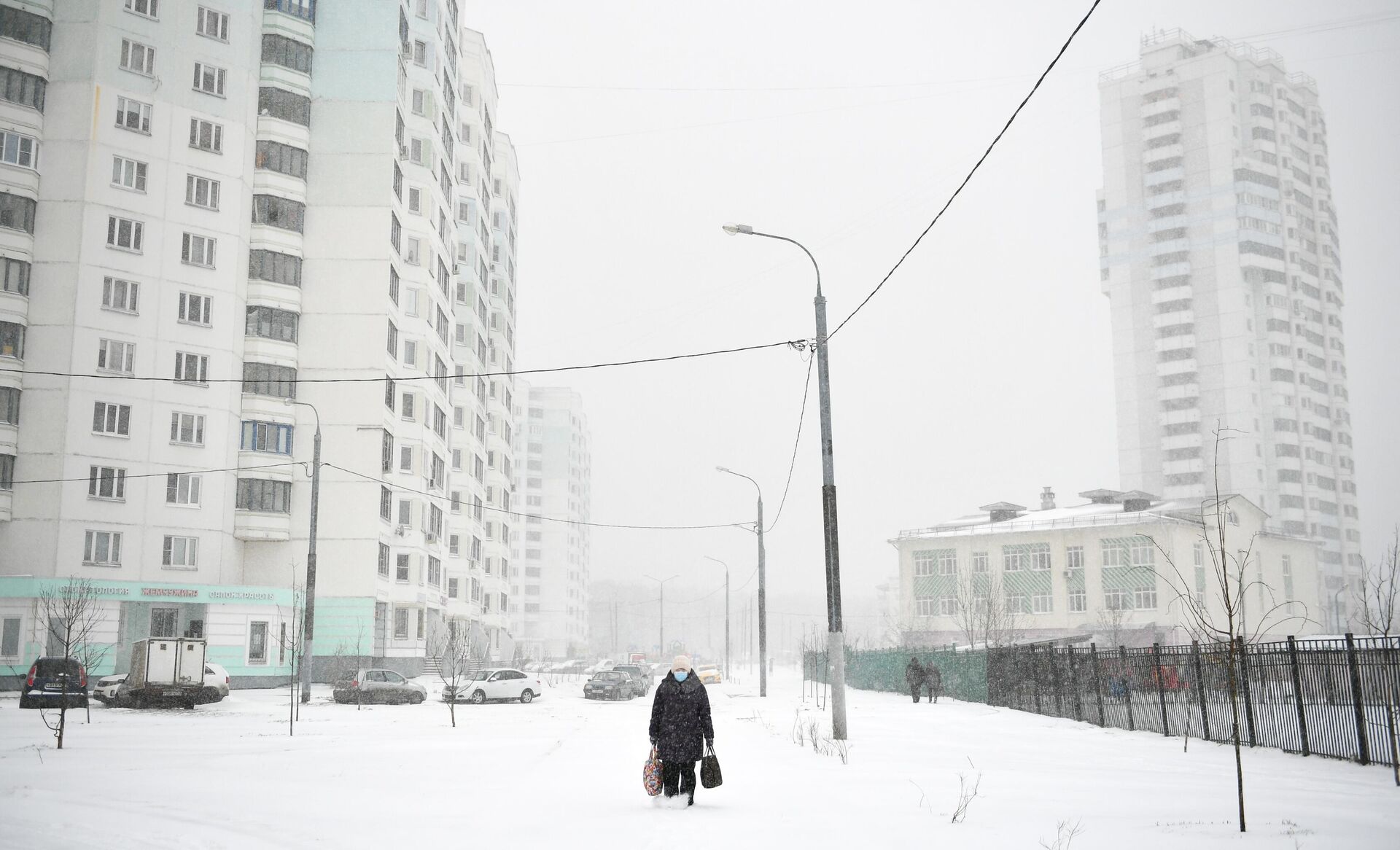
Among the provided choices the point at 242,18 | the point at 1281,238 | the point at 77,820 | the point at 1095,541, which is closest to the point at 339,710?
the point at 77,820

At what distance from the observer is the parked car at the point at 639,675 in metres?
51.4

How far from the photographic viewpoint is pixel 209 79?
171ft

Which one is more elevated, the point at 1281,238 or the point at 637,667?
the point at 1281,238

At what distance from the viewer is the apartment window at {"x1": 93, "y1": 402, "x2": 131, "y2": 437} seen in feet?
157

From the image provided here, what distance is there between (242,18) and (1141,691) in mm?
49014

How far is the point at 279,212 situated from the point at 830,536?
41.2 meters

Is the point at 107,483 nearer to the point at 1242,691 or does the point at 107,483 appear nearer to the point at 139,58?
the point at 139,58

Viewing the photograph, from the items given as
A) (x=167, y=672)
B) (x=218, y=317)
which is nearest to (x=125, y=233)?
(x=218, y=317)

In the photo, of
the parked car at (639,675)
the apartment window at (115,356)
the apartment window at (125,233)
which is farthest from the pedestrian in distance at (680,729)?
the apartment window at (125,233)

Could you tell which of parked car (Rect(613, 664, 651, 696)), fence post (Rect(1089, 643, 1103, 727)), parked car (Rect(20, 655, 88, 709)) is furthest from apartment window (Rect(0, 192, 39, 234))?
fence post (Rect(1089, 643, 1103, 727))

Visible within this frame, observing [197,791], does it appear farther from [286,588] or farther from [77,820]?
[286,588]

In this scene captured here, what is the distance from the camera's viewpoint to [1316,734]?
16.8 m

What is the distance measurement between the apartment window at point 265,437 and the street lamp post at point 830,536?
3520 centimetres

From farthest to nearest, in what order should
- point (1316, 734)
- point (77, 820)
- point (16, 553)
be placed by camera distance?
point (16, 553) → point (1316, 734) → point (77, 820)
